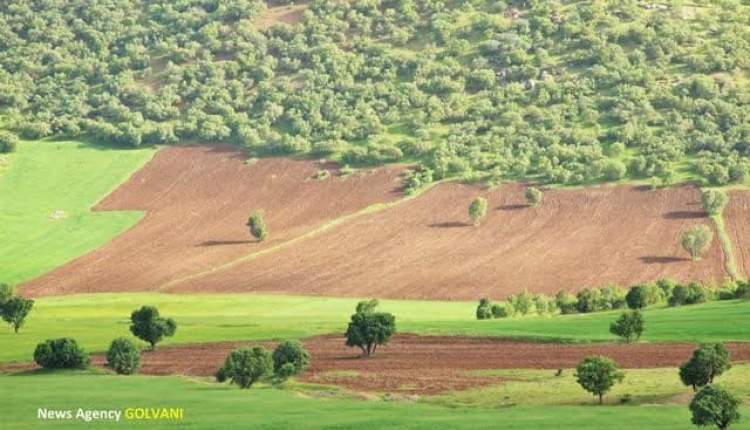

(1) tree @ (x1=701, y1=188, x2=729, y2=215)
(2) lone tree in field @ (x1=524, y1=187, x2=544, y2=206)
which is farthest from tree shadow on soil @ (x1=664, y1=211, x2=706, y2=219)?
(2) lone tree in field @ (x1=524, y1=187, x2=544, y2=206)

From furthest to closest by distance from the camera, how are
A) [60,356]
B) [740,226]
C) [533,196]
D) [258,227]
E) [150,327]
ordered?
[533,196], [258,227], [740,226], [150,327], [60,356]

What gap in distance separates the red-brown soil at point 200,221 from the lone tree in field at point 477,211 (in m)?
16.1

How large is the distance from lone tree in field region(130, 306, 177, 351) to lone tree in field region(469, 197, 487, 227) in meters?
75.7

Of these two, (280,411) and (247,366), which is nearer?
(280,411)

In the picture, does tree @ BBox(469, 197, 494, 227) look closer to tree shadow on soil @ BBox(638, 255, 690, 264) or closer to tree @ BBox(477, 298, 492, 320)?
tree shadow on soil @ BBox(638, 255, 690, 264)

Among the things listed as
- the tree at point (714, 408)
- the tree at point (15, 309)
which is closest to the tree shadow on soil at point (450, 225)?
the tree at point (15, 309)

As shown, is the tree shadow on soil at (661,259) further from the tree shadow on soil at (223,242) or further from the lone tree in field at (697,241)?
the tree shadow on soil at (223,242)

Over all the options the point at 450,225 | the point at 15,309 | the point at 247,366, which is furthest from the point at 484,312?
the point at 247,366

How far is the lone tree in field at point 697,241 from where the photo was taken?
154625 millimetres

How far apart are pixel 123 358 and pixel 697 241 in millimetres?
85348

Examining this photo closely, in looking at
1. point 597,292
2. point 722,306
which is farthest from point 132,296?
point 722,306

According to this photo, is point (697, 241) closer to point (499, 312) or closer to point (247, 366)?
point (499, 312)

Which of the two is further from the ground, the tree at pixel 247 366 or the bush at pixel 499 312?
the bush at pixel 499 312

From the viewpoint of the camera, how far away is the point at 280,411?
69688 millimetres
